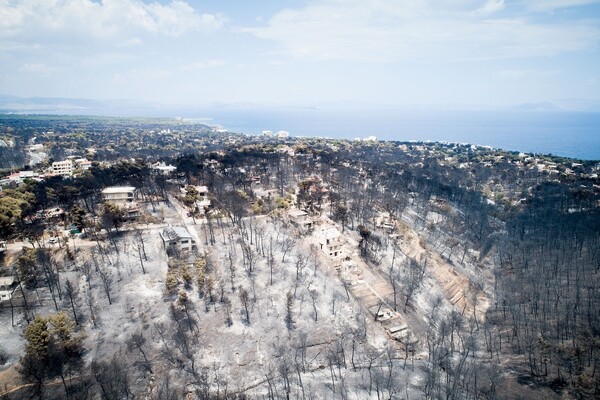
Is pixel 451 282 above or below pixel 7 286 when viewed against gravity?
below

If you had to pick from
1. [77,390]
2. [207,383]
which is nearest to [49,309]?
[77,390]

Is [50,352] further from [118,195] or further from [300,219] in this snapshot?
[300,219]

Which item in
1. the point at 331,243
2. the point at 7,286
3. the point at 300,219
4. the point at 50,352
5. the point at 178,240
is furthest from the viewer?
the point at 300,219

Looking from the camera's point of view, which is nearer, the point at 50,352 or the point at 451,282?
the point at 50,352

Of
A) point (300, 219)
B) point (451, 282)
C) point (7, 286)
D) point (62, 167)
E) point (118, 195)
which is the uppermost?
point (62, 167)

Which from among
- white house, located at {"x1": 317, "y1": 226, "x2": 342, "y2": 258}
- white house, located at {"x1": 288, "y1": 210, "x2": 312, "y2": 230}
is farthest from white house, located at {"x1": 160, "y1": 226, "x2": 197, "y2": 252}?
white house, located at {"x1": 317, "y1": 226, "x2": 342, "y2": 258}

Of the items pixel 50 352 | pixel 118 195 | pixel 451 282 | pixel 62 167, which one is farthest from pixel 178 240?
pixel 62 167

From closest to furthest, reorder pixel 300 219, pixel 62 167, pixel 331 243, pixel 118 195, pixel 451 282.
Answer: pixel 451 282
pixel 331 243
pixel 300 219
pixel 118 195
pixel 62 167

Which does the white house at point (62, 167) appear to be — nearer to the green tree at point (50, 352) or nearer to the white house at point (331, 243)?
the green tree at point (50, 352)

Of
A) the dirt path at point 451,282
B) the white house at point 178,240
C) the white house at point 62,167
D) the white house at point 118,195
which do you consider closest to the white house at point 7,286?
the white house at point 178,240

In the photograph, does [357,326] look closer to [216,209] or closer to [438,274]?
[438,274]
